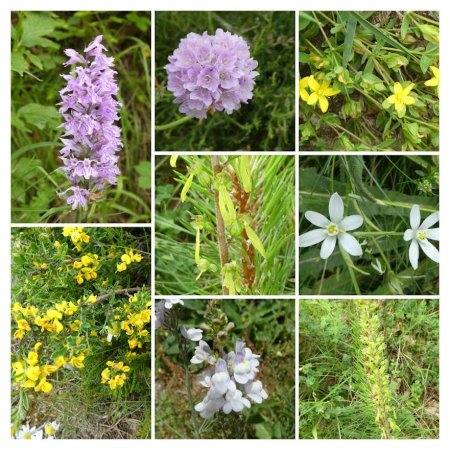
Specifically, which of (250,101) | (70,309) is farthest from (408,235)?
(70,309)

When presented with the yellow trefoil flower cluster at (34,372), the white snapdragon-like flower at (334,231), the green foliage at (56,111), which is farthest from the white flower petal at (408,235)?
the yellow trefoil flower cluster at (34,372)

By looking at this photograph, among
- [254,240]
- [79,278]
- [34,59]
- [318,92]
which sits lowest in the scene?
[79,278]

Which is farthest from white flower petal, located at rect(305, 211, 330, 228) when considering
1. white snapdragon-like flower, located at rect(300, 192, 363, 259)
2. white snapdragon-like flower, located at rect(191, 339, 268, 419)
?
white snapdragon-like flower, located at rect(191, 339, 268, 419)

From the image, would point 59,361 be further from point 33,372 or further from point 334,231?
point 334,231

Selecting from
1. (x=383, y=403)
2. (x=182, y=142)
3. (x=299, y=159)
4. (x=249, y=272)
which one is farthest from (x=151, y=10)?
(x=383, y=403)

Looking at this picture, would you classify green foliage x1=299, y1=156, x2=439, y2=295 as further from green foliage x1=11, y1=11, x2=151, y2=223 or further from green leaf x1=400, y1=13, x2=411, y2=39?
green foliage x1=11, y1=11, x2=151, y2=223

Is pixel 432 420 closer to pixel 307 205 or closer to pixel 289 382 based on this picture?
pixel 289 382
